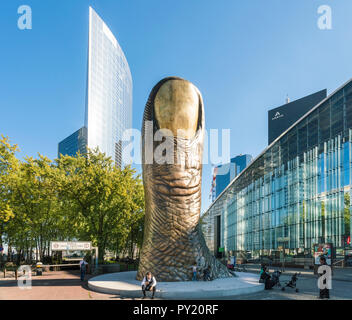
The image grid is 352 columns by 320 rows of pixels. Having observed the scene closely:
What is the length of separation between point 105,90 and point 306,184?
103930mm

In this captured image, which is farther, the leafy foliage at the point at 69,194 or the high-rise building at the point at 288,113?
the high-rise building at the point at 288,113

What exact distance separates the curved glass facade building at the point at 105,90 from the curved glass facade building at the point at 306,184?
71707mm

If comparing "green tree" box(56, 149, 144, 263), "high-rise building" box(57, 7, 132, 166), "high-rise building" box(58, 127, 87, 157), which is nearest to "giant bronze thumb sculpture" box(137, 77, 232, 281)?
"green tree" box(56, 149, 144, 263)

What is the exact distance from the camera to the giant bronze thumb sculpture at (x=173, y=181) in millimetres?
16438

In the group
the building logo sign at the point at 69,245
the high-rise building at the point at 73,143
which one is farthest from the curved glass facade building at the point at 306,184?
the high-rise building at the point at 73,143

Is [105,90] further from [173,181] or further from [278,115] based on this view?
[173,181]

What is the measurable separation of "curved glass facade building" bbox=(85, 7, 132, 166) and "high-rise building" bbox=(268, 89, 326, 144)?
48687 mm

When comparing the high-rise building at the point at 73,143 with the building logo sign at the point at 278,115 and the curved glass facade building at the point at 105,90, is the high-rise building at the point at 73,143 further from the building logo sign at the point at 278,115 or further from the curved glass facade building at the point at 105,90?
the building logo sign at the point at 278,115

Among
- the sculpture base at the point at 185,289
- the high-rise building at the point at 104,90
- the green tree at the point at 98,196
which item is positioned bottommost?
the sculpture base at the point at 185,289

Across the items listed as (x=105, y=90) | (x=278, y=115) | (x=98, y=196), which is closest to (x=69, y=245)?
(x=98, y=196)

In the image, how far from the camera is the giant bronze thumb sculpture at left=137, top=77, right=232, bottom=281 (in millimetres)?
16438

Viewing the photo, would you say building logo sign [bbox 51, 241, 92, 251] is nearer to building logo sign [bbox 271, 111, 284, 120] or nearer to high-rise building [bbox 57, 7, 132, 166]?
building logo sign [bbox 271, 111, 284, 120]

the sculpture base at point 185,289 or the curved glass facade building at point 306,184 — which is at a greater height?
the curved glass facade building at point 306,184
